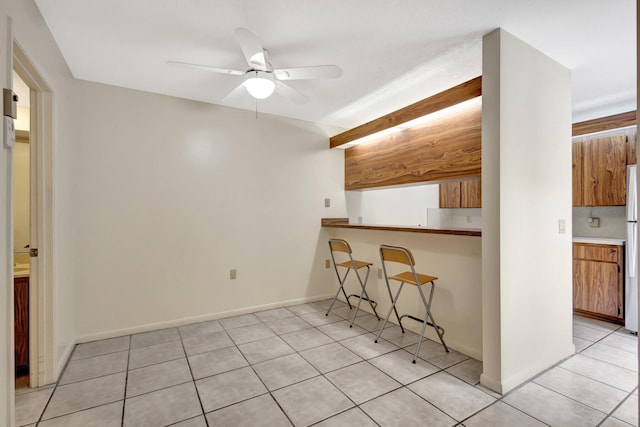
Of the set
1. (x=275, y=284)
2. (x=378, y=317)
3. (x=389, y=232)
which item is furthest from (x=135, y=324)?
(x=389, y=232)

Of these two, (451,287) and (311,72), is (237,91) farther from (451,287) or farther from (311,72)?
(451,287)

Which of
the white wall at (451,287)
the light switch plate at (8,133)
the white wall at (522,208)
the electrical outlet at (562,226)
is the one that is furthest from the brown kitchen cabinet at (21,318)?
the electrical outlet at (562,226)

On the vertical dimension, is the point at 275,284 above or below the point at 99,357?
above

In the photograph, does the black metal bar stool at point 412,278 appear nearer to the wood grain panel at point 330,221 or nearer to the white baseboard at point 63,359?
the wood grain panel at point 330,221

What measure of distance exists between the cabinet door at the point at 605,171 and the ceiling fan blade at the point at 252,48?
382cm

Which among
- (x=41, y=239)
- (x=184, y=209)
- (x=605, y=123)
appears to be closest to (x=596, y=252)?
(x=605, y=123)

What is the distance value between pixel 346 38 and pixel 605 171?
341 centimetres

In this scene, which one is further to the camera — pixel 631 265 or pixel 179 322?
pixel 179 322

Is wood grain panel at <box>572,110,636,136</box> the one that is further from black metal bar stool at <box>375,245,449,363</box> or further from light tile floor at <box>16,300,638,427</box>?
black metal bar stool at <box>375,245,449,363</box>

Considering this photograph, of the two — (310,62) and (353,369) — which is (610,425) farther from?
(310,62)

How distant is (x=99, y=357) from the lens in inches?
94.3

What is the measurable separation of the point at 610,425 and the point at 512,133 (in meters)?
1.78

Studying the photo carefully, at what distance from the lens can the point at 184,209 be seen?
121 inches

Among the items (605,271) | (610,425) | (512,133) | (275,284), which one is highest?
(512,133)
